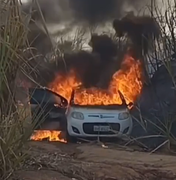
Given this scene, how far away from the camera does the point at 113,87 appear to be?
16578 mm

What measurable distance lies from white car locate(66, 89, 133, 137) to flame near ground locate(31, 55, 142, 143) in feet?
1.72

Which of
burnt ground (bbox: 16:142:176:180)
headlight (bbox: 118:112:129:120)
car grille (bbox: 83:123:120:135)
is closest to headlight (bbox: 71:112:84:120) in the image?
car grille (bbox: 83:123:120:135)

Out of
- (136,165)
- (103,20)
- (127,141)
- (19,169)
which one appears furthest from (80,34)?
(19,169)

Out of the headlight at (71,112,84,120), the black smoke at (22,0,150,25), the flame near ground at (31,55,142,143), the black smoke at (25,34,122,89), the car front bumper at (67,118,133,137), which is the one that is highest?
the black smoke at (22,0,150,25)

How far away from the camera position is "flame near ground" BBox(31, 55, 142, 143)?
1383cm

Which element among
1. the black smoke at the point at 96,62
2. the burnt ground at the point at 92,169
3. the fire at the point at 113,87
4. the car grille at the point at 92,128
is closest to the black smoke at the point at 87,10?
the black smoke at the point at 96,62

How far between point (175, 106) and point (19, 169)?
7.29 meters

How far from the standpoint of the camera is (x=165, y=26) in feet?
43.3

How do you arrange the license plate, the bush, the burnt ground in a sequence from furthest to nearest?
the license plate → the burnt ground → the bush

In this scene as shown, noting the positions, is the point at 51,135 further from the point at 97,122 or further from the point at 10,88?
the point at 10,88

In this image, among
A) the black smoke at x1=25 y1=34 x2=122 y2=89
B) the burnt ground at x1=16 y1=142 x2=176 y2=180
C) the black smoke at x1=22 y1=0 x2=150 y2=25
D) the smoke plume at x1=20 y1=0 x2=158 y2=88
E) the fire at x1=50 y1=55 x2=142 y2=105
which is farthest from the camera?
the black smoke at x1=22 y1=0 x2=150 y2=25

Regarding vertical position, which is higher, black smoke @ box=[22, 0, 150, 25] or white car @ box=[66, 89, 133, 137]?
black smoke @ box=[22, 0, 150, 25]

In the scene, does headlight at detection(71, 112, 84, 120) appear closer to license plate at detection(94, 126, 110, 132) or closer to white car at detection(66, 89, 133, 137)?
white car at detection(66, 89, 133, 137)

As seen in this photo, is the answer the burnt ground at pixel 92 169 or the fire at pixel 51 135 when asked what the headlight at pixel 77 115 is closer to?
the fire at pixel 51 135
